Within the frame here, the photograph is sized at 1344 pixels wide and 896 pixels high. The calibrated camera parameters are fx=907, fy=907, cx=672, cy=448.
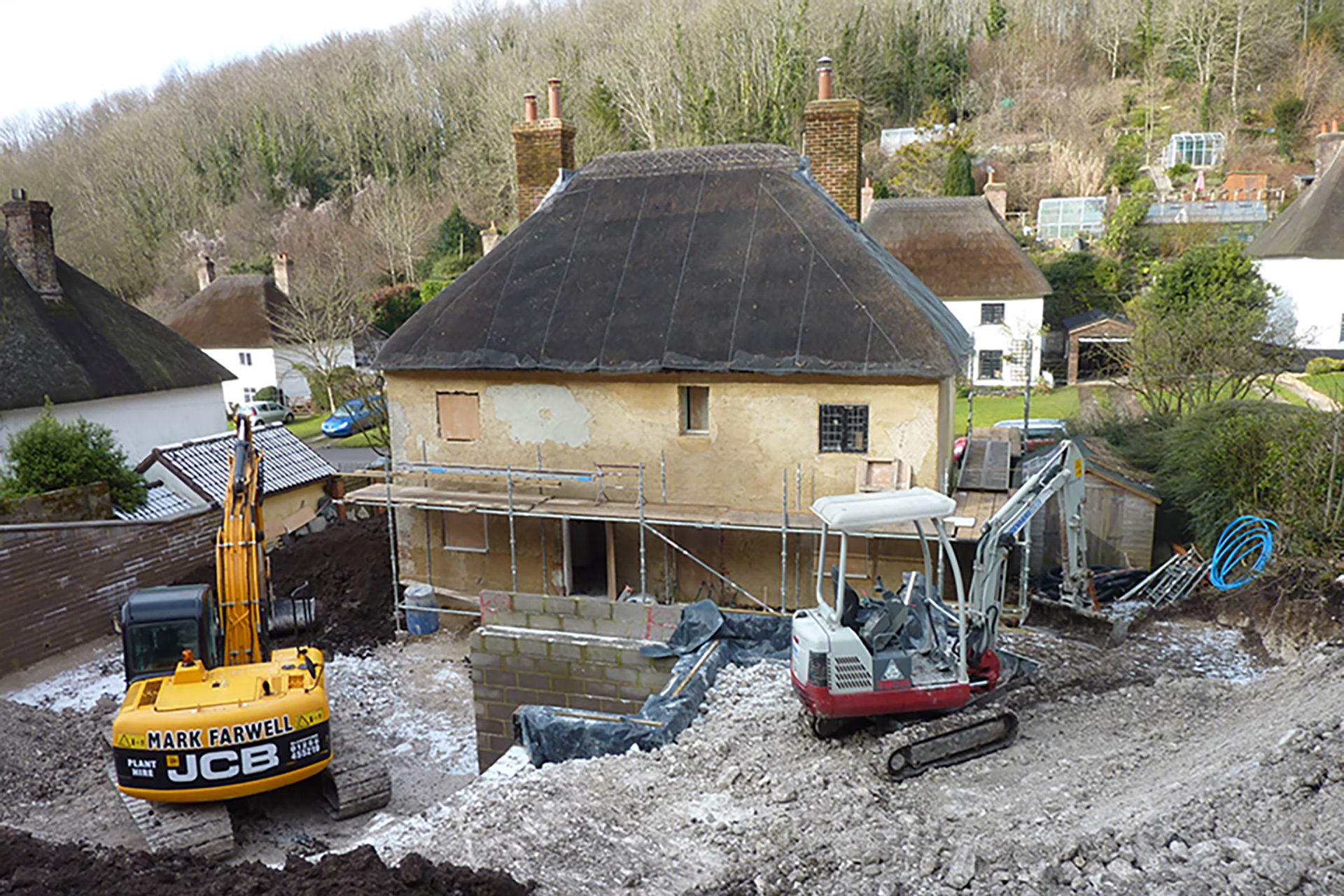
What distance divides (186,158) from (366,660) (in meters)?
66.8

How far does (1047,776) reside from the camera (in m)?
8.92

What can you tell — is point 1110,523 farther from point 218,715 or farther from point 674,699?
Answer: point 218,715

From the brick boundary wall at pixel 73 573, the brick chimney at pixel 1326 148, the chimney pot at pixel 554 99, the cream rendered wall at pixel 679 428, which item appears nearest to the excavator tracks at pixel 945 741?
the cream rendered wall at pixel 679 428

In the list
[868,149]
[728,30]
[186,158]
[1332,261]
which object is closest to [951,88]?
[868,149]

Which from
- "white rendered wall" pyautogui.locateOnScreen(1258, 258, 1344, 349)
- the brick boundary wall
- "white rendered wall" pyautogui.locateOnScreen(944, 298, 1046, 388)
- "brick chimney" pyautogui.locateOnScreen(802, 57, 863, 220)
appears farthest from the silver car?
"white rendered wall" pyautogui.locateOnScreen(1258, 258, 1344, 349)

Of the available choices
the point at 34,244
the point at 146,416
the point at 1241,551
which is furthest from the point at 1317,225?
the point at 34,244

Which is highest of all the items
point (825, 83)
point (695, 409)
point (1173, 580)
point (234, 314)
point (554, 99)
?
point (554, 99)

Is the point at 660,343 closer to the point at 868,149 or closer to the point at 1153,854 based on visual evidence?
the point at 1153,854

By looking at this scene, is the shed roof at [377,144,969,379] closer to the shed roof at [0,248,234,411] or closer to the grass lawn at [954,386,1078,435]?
the shed roof at [0,248,234,411]

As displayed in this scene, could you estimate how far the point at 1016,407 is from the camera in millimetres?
33375

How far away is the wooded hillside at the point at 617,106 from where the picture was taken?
5294 centimetres

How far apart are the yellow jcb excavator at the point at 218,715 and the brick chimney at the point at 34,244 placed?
19237 millimetres

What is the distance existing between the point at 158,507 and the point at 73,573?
11.5 feet

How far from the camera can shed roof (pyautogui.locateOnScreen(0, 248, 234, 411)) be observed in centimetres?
2388
